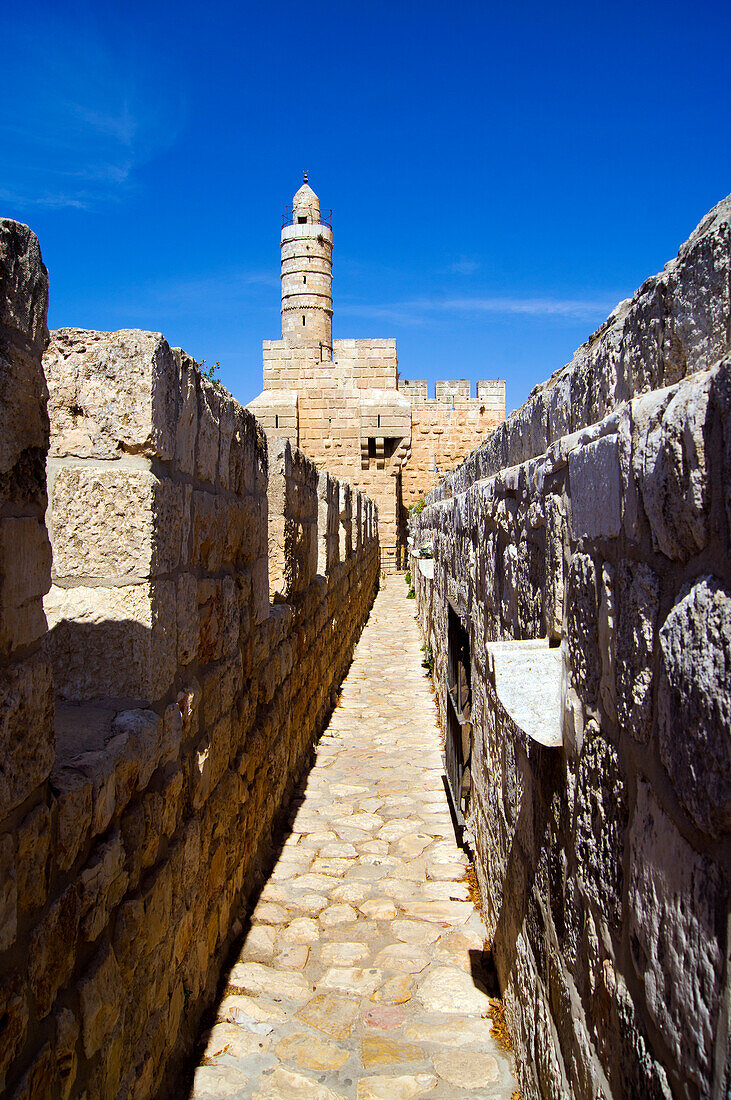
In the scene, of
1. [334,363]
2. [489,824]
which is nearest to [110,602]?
[489,824]

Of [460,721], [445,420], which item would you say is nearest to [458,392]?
[445,420]

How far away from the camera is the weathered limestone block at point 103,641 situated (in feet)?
6.30

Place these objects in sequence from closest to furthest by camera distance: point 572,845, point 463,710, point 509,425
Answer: point 572,845 < point 509,425 < point 463,710

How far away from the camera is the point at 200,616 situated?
2404 mm

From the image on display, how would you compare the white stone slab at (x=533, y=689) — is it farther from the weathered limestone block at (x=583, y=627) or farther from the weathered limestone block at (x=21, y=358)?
the weathered limestone block at (x=21, y=358)

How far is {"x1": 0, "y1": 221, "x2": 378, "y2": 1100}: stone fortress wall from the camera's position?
1.26 m

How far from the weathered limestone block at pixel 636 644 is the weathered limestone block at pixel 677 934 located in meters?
0.11

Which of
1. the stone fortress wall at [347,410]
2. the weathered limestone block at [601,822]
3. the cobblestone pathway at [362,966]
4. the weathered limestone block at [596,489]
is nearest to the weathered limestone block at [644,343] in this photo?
the weathered limestone block at [596,489]

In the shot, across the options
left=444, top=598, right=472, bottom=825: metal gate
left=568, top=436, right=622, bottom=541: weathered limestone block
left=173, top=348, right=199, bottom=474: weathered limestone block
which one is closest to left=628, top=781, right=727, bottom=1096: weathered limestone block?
left=568, top=436, right=622, bottom=541: weathered limestone block

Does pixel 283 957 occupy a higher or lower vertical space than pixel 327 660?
lower

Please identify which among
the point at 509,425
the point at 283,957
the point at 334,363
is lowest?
the point at 283,957

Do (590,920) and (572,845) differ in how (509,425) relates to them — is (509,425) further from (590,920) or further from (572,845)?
(590,920)

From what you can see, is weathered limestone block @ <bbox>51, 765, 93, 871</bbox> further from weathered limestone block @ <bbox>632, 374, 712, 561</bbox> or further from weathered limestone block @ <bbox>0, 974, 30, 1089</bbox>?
weathered limestone block @ <bbox>632, 374, 712, 561</bbox>

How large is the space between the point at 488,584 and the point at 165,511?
55.3 inches
